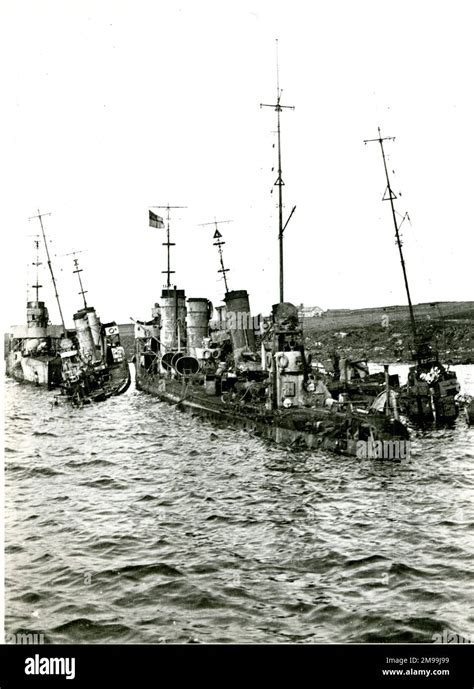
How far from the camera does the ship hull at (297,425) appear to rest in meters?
19.9

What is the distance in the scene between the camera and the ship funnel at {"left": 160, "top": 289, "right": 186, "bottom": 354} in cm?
4647

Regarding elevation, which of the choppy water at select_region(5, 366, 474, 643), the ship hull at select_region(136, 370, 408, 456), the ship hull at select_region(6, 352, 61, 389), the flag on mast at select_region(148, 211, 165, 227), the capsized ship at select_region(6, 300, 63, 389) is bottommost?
the choppy water at select_region(5, 366, 474, 643)

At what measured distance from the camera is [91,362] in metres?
48.6

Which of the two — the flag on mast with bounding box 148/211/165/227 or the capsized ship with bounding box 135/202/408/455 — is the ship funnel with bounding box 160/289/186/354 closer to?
the capsized ship with bounding box 135/202/408/455

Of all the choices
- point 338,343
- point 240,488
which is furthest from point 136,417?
point 338,343

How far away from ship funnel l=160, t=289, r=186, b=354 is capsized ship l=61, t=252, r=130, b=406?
4.24 metres

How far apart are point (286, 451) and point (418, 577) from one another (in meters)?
10.7

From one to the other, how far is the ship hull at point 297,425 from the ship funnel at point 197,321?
41.9ft

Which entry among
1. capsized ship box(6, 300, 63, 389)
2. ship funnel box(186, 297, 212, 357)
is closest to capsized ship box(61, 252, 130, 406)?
capsized ship box(6, 300, 63, 389)

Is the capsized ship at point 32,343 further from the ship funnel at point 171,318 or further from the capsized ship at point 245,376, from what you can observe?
the ship funnel at point 171,318

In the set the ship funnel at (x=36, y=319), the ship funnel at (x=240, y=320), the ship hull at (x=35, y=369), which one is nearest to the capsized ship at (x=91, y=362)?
the ship hull at (x=35, y=369)

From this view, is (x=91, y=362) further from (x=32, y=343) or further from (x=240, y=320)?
(x=240, y=320)

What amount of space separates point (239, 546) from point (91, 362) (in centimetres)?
3827
